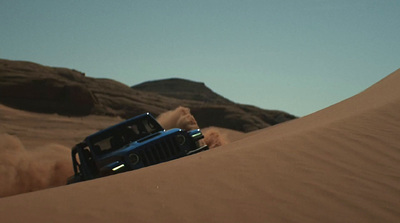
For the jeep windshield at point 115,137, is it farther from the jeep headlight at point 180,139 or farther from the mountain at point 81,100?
the mountain at point 81,100

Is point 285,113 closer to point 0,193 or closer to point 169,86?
point 169,86

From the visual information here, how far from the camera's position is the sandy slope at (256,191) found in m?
4.21

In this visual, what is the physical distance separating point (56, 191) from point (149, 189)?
Answer: 120cm

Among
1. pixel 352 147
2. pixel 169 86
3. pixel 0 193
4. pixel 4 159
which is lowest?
pixel 352 147

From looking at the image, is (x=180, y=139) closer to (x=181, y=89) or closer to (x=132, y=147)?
(x=132, y=147)

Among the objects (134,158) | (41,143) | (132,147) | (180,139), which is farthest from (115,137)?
(41,143)

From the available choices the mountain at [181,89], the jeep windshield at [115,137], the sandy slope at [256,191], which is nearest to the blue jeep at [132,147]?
the jeep windshield at [115,137]

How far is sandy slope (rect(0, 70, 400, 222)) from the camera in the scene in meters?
4.21

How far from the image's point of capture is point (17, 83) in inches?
1730

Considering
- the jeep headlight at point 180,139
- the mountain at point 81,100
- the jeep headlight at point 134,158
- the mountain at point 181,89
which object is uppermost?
the mountain at point 181,89

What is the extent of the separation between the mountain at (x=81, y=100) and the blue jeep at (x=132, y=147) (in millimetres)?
33651

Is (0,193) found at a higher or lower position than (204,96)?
lower

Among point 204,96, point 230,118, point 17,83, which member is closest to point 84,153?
point 17,83

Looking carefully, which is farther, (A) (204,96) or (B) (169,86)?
(B) (169,86)
